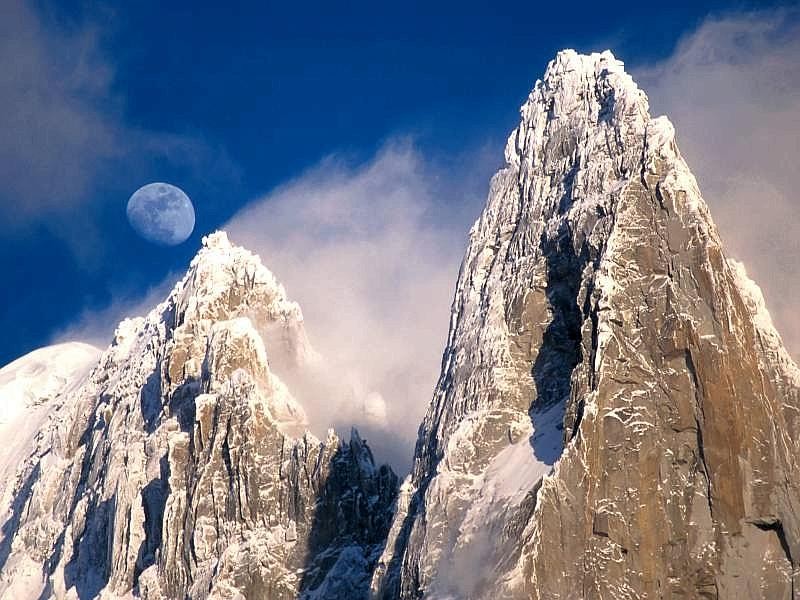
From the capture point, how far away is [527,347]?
99.2 m

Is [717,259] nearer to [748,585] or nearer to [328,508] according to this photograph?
[748,585]

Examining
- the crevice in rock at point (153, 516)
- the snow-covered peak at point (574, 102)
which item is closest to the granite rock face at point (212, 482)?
the crevice in rock at point (153, 516)

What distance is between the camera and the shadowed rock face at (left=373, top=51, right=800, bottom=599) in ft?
272

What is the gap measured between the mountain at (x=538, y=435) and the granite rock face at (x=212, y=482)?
0.88ft

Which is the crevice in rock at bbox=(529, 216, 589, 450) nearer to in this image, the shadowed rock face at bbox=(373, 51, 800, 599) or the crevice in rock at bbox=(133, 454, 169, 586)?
the shadowed rock face at bbox=(373, 51, 800, 599)

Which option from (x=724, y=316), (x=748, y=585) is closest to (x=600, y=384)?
(x=724, y=316)

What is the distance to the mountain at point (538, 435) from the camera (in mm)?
83375

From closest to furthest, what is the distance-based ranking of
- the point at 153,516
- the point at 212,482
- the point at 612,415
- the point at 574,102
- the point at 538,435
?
the point at 612,415, the point at 538,435, the point at 574,102, the point at 212,482, the point at 153,516

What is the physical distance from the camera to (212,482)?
12144 cm

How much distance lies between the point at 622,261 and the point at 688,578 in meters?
20.8

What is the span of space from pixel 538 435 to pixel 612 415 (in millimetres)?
9336

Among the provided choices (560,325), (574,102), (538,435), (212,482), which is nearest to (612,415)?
(538,435)

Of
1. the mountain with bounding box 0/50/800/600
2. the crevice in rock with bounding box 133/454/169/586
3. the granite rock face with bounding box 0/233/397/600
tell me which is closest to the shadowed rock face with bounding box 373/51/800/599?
the mountain with bounding box 0/50/800/600

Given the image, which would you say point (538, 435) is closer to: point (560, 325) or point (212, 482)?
point (560, 325)
